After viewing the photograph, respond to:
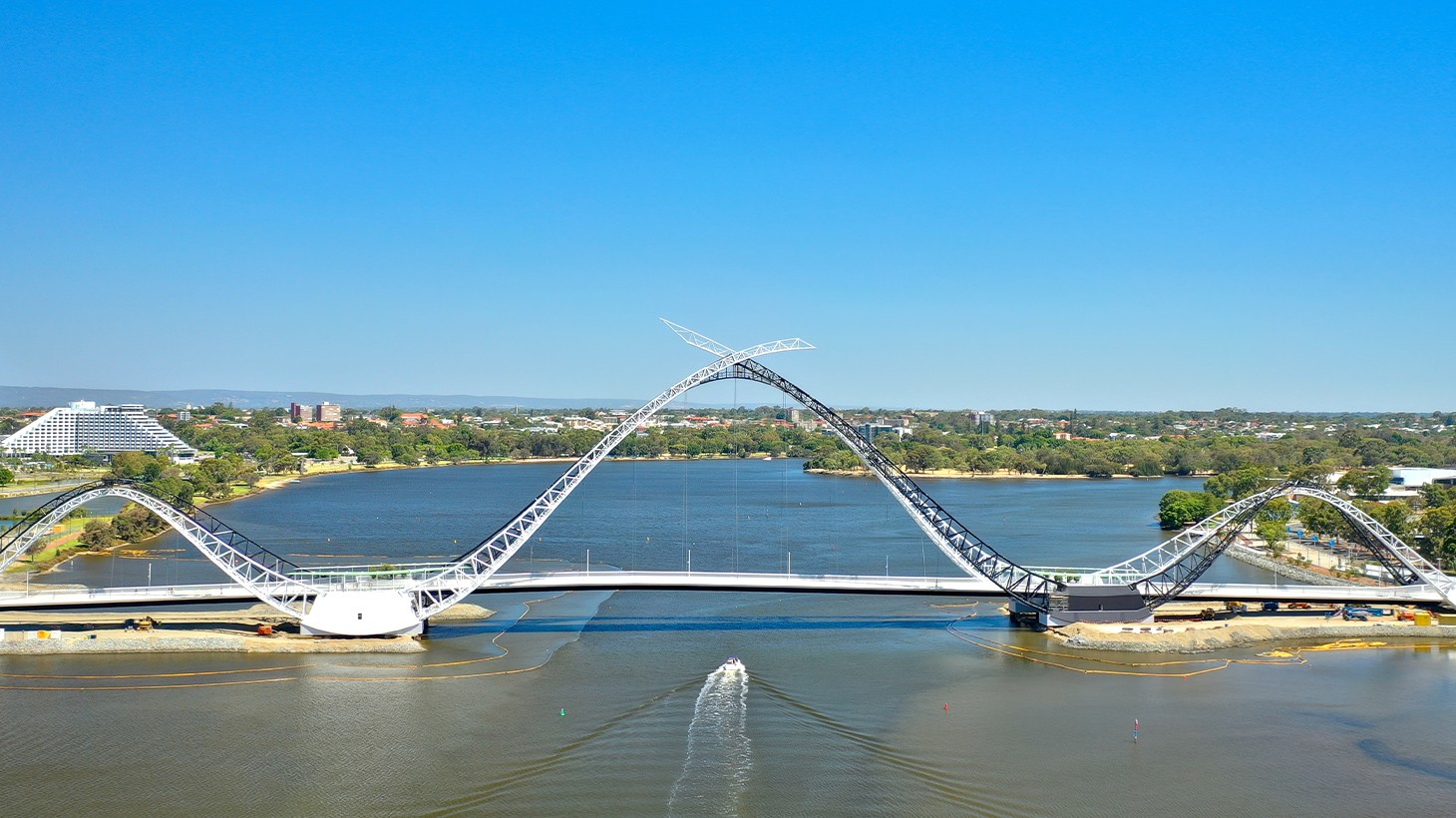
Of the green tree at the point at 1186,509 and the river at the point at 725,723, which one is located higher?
the green tree at the point at 1186,509

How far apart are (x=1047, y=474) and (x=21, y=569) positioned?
84.1 metres

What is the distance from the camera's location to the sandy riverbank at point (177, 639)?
28.6m

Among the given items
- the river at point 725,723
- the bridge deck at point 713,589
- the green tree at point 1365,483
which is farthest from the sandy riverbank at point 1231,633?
the green tree at point 1365,483

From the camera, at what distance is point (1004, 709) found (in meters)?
24.9

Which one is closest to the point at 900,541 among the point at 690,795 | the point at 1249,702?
the point at 1249,702

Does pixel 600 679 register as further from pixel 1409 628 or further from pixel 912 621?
pixel 1409 628

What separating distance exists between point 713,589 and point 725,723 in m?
8.92

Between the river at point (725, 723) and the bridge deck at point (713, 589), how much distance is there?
136 centimetres

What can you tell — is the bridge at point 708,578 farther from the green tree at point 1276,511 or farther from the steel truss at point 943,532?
the green tree at point 1276,511

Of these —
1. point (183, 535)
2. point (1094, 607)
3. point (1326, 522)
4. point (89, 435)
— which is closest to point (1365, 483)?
point (1326, 522)

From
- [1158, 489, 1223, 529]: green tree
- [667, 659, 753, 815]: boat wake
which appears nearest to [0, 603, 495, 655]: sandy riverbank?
[667, 659, 753, 815]: boat wake

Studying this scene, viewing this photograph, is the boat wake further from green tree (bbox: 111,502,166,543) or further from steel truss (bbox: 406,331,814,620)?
green tree (bbox: 111,502,166,543)

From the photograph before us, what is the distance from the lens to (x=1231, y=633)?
31844 mm

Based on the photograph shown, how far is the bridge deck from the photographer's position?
30.1 meters
